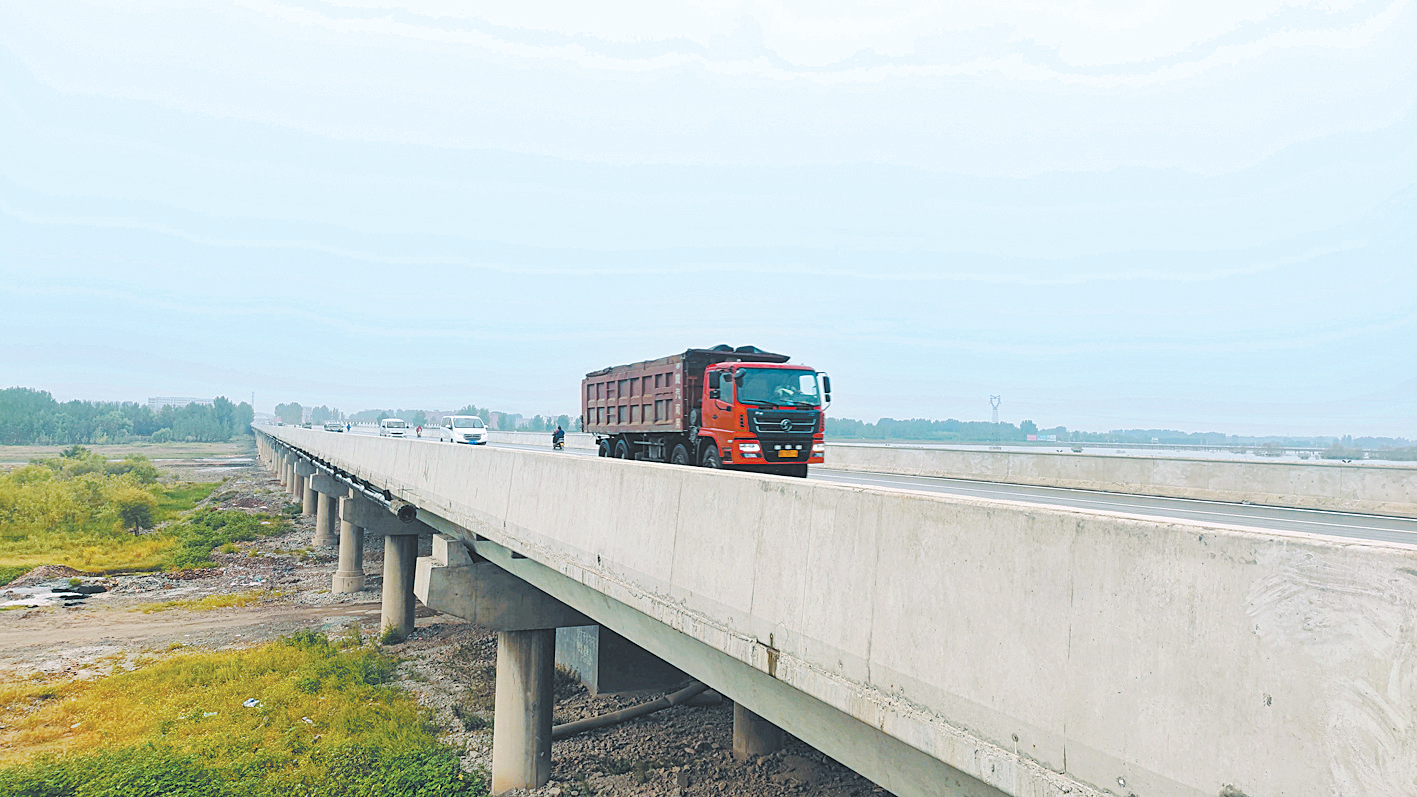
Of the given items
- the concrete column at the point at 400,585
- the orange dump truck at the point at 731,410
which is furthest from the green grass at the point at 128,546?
the orange dump truck at the point at 731,410

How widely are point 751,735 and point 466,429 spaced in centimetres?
2664

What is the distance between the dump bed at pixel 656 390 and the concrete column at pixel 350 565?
12.8 metres

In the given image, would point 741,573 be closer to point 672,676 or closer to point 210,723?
point 672,676

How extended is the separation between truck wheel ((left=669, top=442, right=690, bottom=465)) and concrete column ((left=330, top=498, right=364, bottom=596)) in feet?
53.4

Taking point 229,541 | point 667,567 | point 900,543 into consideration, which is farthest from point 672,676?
point 229,541

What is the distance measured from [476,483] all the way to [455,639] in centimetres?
1158

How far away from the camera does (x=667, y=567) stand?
6527 millimetres

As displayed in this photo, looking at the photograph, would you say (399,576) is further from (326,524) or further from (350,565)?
(326,524)

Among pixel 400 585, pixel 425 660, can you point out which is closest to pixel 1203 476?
pixel 425 660

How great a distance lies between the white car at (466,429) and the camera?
1438 inches

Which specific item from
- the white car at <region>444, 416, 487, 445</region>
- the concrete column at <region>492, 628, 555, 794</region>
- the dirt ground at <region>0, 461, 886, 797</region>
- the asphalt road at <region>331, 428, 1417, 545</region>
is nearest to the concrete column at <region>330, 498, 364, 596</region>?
the dirt ground at <region>0, 461, 886, 797</region>

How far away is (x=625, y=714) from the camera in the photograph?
49.5 feet

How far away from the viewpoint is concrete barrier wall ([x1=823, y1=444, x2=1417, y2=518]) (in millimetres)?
13728

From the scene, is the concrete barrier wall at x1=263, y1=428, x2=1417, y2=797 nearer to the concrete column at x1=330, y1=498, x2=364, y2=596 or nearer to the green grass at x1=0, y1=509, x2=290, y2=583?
the concrete column at x1=330, y1=498, x2=364, y2=596
